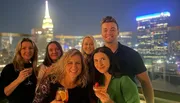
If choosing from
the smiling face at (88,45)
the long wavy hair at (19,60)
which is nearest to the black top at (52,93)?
the long wavy hair at (19,60)

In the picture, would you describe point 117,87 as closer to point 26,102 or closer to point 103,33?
point 103,33

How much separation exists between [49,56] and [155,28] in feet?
93.9

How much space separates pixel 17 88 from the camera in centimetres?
230

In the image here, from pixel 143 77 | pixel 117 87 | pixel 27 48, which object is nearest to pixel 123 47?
pixel 143 77

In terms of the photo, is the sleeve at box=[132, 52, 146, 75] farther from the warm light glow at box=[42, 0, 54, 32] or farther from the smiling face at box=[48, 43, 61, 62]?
the warm light glow at box=[42, 0, 54, 32]

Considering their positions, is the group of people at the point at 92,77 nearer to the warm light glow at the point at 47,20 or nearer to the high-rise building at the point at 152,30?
the high-rise building at the point at 152,30

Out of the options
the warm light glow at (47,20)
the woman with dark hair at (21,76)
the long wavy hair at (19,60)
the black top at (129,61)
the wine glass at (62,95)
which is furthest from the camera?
the warm light glow at (47,20)

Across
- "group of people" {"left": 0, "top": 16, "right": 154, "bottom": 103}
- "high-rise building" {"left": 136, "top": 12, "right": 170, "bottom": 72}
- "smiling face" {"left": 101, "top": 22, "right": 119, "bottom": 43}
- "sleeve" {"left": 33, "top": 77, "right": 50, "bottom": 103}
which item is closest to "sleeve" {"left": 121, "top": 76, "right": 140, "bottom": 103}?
"group of people" {"left": 0, "top": 16, "right": 154, "bottom": 103}

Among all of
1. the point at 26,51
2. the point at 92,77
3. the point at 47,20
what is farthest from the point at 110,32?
the point at 47,20

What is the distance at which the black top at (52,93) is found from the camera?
181cm

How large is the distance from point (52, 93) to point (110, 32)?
2.78ft

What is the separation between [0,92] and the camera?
2291 millimetres

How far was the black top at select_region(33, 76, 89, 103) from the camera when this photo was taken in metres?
1.81

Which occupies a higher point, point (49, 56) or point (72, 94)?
point (49, 56)
